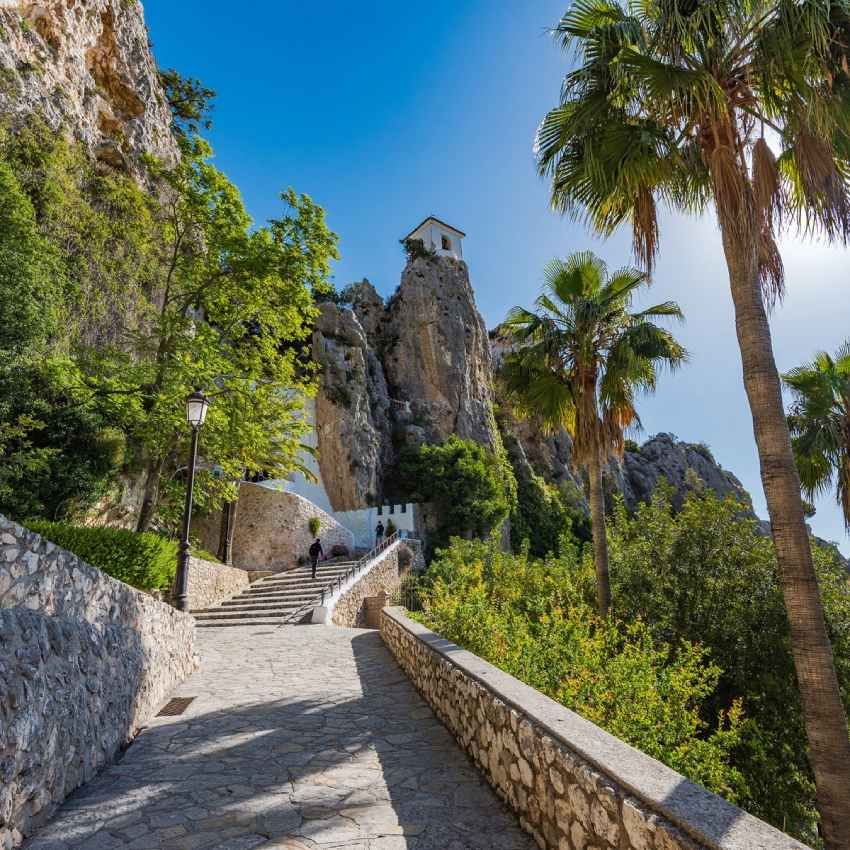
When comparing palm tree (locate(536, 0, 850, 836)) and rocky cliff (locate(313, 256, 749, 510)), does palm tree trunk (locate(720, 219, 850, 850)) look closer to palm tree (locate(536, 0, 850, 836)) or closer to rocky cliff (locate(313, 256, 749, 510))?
palm tree (locate(536, 0, 850, 836))

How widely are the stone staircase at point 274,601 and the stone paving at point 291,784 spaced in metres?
6.92

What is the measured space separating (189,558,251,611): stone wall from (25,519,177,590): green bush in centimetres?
136

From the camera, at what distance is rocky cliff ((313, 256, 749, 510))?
93.4ft

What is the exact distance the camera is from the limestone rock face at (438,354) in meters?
33.4

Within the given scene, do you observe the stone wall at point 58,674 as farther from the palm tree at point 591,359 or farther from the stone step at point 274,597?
the stone step at point 274,597

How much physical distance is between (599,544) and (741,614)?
235 centimetres

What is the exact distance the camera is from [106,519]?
44.8ft

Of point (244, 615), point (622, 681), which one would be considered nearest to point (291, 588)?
point (244, 615)

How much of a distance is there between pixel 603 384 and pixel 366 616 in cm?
1179

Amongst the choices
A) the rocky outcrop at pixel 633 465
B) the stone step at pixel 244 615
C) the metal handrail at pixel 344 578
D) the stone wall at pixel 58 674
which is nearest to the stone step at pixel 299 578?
the metal handrail at pixel 344 578

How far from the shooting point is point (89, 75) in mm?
16875

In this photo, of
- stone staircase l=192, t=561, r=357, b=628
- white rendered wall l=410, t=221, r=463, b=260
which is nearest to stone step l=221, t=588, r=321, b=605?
stone staircase l=192, t=561, r=357, b=628

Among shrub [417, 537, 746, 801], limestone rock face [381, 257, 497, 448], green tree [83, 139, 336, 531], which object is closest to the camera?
shrub [417, 537, 746, 801]

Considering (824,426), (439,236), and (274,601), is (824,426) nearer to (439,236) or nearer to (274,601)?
(274,601)
